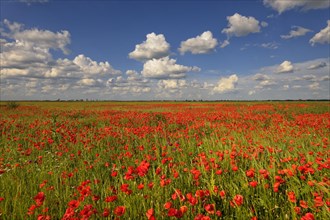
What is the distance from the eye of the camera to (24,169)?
4.59 m

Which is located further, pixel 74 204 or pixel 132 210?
pixel 132 210

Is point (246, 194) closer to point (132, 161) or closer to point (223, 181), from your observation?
point (223, 181)

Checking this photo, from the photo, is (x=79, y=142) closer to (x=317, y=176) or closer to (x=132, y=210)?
(x=132, y=210)

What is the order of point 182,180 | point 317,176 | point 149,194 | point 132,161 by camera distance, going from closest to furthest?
point 149,194
point 317,176
point 182,180
point 132,161

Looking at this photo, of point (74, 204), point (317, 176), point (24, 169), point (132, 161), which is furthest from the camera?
point (132, 161)

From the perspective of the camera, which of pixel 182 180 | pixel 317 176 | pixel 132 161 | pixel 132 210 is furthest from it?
pixel 132 161

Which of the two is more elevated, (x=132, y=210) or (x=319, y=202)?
(x=319, y=202)

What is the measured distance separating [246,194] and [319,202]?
31.6 inches

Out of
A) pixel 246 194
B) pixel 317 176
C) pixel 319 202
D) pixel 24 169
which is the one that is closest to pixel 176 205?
pixel 246 194

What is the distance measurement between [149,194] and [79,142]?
4.82m

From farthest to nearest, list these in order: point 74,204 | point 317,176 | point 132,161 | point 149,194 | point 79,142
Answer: point 79,142, point 132,161, point 317,176, point 149,194, point 74,204

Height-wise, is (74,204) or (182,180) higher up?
(74,204)

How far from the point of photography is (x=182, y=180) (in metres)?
3.29

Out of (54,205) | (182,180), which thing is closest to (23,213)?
(54,205)
